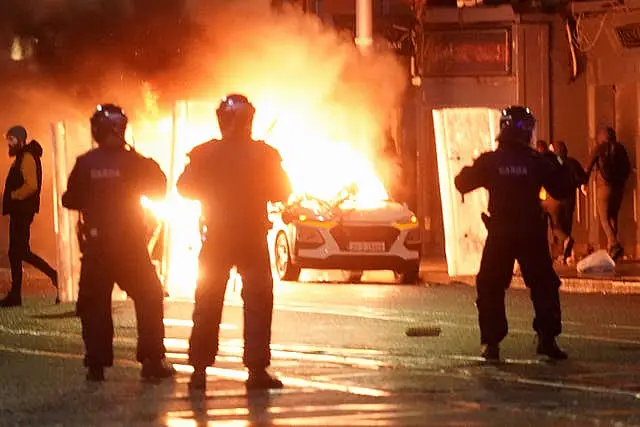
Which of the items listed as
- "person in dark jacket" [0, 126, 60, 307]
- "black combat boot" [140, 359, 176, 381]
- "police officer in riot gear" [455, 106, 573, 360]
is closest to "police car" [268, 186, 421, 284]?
"person in dark jacket" [0, 126, 60, 307]

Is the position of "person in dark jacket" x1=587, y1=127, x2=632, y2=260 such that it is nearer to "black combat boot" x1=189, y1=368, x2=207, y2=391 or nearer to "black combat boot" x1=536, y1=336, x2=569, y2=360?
"black combat boot" x1=536, y1=336, x2=569, y2=360

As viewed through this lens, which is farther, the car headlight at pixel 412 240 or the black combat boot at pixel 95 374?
the car headlight at pixel 412 240

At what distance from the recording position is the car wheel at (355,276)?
23070mm

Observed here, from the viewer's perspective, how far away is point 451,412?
10062 millimetres

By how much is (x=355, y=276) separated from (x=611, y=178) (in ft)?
13.5

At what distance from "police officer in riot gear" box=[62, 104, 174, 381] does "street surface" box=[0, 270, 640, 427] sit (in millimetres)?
422

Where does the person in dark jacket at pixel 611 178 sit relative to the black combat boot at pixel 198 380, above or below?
above

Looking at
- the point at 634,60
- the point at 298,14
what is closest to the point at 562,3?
the point at 634,60

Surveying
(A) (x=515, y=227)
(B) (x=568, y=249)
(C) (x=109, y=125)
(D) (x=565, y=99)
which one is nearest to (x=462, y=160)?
(B) (x=568, y=249)

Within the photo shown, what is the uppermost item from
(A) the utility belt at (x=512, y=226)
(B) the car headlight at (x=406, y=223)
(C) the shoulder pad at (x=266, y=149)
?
(C) the shoulder pad at (x=266, y=149)

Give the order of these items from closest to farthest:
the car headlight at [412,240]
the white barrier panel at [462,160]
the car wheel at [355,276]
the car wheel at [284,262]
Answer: the white barrier panel at [462,160] < the car headlight at [412,240] < the car wheel at [284,262] < the car wheel at [355,276]

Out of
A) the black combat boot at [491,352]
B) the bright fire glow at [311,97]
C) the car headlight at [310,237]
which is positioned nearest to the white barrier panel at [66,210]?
the bright fire glow at [311,97]

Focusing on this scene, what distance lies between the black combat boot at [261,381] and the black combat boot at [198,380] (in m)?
0.28

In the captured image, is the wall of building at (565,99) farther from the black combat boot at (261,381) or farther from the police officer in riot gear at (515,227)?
the black combat boot at (261,381)
